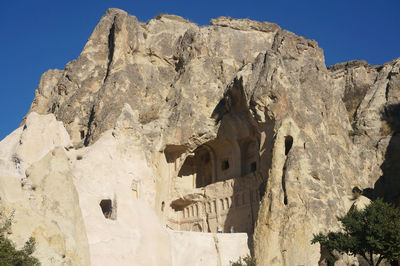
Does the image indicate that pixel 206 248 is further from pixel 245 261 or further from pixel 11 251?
pixel 11 251

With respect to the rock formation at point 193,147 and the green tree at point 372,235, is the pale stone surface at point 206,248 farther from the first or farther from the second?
the green tree at point 372,235

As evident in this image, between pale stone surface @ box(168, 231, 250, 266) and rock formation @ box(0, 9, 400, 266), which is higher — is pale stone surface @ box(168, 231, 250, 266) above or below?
below

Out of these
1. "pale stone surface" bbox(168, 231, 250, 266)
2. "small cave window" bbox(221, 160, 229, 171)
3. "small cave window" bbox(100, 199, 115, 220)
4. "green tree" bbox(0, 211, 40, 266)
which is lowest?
"green tree" bbox(0, 211, 40, 266)

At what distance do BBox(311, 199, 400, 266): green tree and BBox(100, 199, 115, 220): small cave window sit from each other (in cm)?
882

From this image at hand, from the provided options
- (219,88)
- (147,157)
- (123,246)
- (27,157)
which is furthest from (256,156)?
(27,157)

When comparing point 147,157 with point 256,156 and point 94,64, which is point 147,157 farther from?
point 94,64

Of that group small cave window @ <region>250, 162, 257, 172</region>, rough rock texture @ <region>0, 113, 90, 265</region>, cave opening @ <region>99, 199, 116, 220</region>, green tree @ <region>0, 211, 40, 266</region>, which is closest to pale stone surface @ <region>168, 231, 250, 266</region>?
cave opening @ <region>99, 199, 116, 220</region>

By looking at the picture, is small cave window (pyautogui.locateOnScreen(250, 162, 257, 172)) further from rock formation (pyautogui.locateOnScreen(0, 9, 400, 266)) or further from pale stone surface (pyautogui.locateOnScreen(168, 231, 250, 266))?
pale stone surface (pyautogui.locateOnScreen(168, 231, 250, 266))

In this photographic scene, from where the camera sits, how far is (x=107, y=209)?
Answer: 25.2 meters

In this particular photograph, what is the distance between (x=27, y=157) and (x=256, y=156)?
14966mm

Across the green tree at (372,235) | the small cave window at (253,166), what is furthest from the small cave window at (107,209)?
the small cave window at (253,166)

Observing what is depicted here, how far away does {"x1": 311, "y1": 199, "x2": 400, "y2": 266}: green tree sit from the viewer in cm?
2125

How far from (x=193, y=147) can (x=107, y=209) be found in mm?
9725

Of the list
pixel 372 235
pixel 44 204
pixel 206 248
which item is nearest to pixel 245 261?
pixel 206 248
